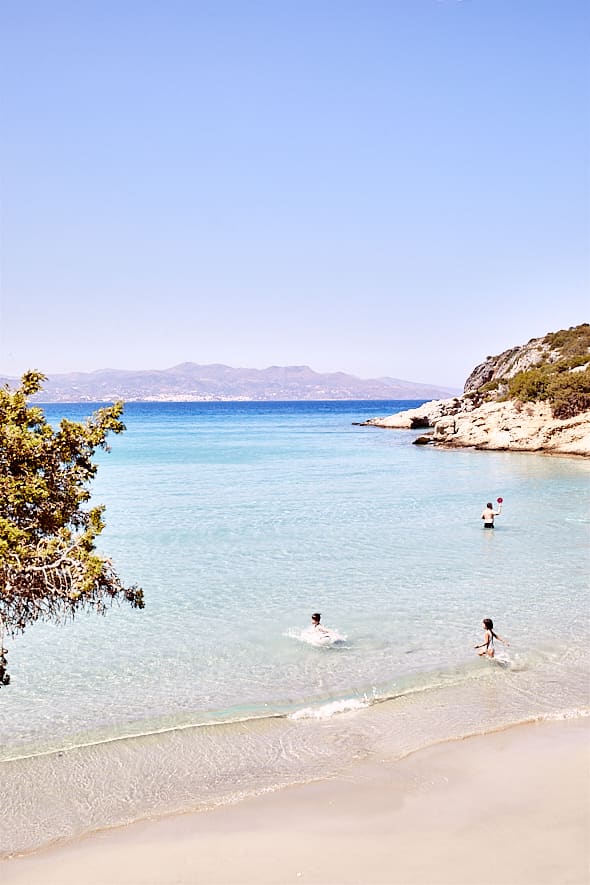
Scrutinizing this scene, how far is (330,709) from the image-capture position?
1145 centimetres

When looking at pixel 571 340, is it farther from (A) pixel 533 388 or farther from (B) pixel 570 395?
(B) pixel 570 395

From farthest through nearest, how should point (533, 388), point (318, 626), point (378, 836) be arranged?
1. point (533, 388)
2. point (318, 626)
3. point (378, 836)

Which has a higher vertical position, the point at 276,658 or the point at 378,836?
the point at 378,836

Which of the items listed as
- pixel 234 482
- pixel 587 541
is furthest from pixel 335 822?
pixel 234 482

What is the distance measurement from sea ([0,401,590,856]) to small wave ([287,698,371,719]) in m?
0.04

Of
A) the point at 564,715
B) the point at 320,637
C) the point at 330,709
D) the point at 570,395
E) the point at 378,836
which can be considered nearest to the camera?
the point at 378,836

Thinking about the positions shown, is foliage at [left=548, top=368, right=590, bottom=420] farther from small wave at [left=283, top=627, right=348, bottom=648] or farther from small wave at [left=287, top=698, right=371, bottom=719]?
small wave at [left=287, top=698, right=371, bottom=719]

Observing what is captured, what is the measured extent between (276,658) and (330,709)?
2.63 metres

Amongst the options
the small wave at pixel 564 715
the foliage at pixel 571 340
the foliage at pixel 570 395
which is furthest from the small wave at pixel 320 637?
the foliage at pixel 571 340

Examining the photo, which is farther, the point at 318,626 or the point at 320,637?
the point at 318,626

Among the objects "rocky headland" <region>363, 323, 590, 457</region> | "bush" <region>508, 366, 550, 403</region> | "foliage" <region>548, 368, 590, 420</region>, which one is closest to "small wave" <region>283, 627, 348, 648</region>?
"rocky headland" <region>363, 323, 590, 457</region>

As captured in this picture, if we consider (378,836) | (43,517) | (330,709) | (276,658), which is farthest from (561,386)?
(43,517)

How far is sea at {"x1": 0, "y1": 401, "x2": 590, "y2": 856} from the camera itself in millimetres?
9648

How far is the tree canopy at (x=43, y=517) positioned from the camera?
23.7 ft
